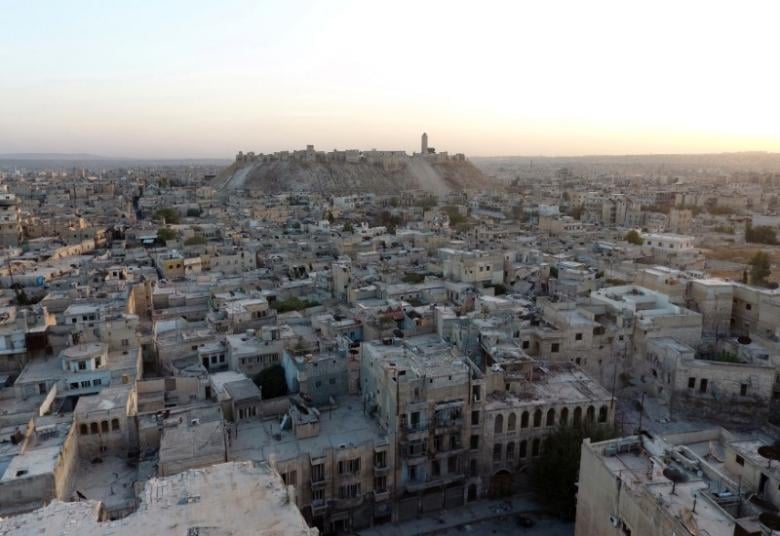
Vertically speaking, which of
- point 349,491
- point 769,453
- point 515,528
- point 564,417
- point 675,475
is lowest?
point 515,528

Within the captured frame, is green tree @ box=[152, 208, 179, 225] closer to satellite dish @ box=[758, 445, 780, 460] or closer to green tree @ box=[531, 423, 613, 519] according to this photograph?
green tree @ box=[531, 423, 613, 519]

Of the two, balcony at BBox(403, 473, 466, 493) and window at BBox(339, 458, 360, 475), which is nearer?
window at BBox(339, 458, 360, 475)

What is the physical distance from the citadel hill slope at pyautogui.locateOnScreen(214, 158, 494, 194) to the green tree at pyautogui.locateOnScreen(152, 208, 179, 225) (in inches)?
1968

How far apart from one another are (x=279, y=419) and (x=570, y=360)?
1384 cm

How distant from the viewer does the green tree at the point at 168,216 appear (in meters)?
75.6

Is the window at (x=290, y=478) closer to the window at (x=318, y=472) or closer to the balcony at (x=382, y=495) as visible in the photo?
the window at (x=318, y=472)

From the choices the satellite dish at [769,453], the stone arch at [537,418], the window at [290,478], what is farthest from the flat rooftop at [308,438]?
the satellite dish at [769,453]

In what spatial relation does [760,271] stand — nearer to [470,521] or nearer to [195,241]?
[470,521]

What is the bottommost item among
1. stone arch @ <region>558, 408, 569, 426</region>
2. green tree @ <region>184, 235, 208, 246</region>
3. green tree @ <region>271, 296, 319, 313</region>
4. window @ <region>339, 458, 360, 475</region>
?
window @ <region>339, 458, 360, 475</region>

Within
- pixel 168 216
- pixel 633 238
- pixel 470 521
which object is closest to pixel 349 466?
pixel 470 521

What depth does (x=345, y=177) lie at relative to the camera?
139 m

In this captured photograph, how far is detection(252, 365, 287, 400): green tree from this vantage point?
2455 cm

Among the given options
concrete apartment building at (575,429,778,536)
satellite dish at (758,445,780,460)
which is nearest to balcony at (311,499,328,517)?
concrete apartment building at (575,429,778,536)

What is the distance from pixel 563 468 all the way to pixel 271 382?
12.1 meters
